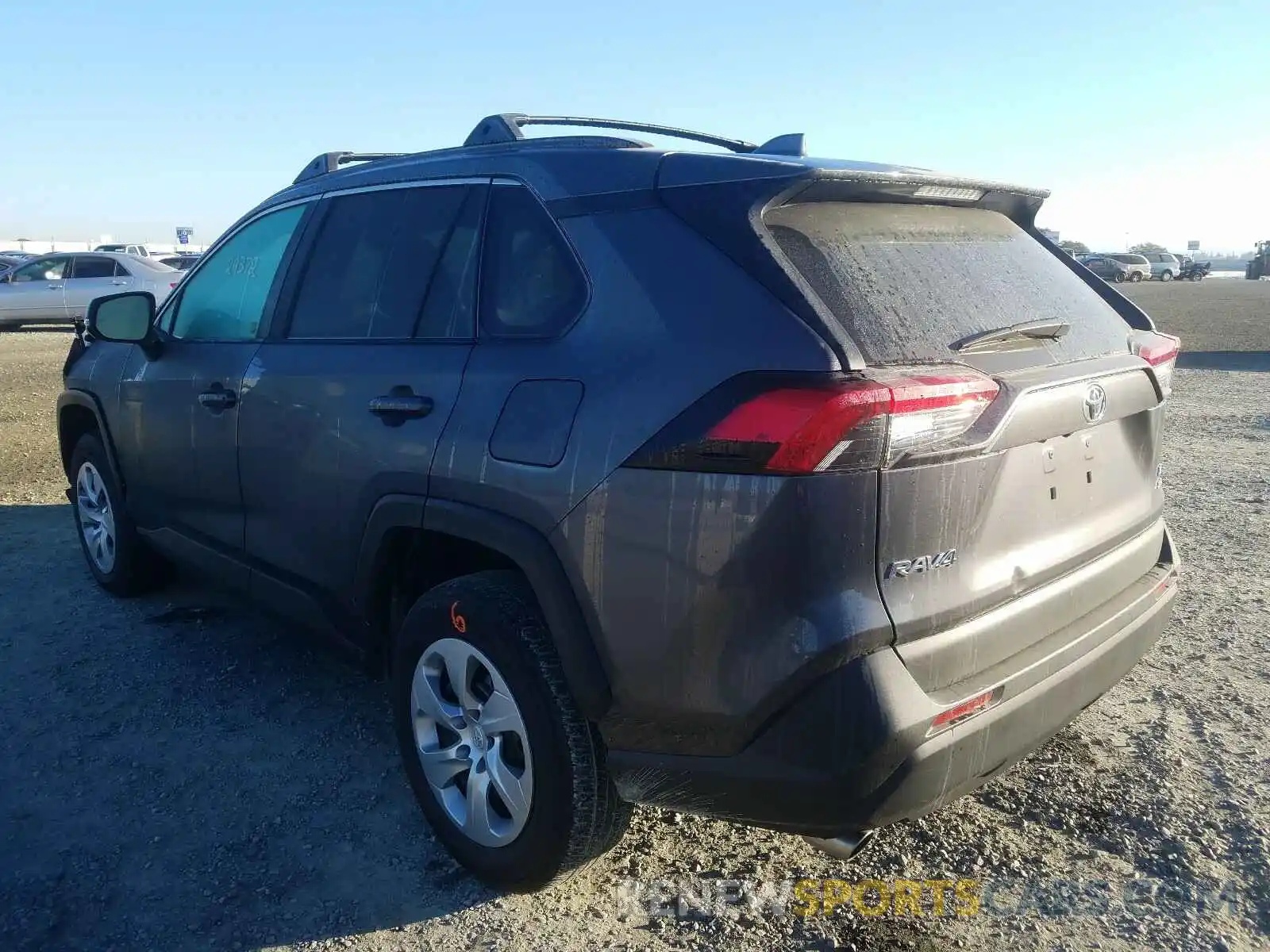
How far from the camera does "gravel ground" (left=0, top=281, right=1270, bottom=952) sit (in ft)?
8.50

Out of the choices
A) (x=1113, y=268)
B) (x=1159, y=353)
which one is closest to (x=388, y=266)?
(x=1159, y=353)

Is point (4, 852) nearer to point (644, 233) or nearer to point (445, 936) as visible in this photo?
point (445, 936)

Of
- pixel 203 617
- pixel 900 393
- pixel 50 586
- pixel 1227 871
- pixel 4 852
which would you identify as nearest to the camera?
pixel 900 393

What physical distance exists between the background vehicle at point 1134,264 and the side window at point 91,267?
49.8m

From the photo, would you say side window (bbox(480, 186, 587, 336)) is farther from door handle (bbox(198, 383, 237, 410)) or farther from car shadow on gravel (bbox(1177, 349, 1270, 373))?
car shadow on gravel (bbox(1177, 349, 1270, 373))

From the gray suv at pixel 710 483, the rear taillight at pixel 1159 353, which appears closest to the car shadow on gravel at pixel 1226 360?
the rear taillight at pixel 1159 353

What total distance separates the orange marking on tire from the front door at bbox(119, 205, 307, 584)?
1.37m

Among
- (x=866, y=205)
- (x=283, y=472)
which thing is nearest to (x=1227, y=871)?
(x=866, y=205)

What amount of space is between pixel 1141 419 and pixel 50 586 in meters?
4.96

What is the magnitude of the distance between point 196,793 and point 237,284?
1.89 meters

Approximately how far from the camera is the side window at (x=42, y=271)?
20.0 meters

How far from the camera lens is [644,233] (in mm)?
2432

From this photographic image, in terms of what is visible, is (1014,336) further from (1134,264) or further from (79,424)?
(1134,264)

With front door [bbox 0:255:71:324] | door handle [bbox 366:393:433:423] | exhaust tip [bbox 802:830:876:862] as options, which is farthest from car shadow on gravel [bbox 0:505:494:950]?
front door [bbox 0:255:71:324]
